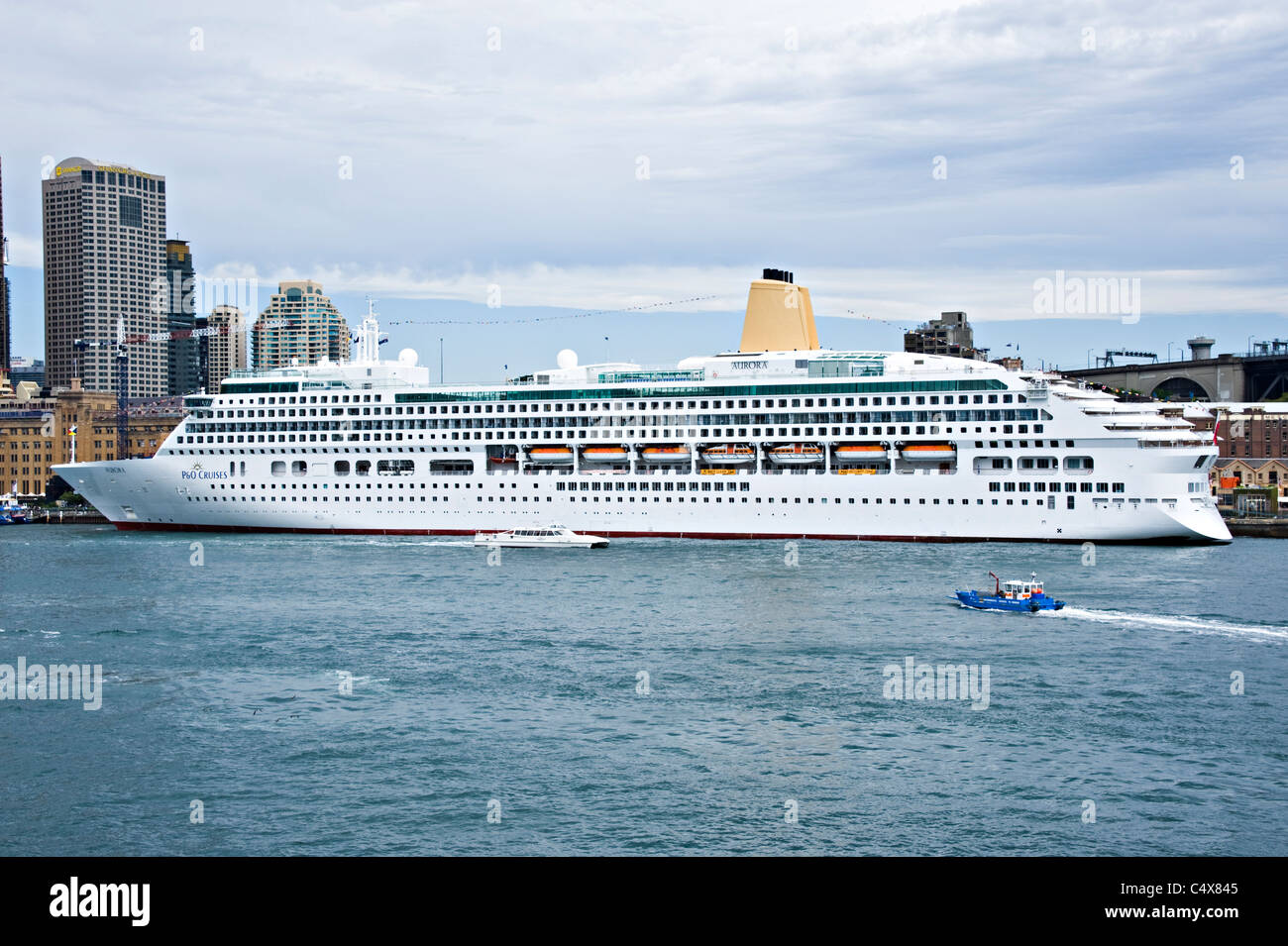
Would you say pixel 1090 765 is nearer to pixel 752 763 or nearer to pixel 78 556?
pixel 752 763

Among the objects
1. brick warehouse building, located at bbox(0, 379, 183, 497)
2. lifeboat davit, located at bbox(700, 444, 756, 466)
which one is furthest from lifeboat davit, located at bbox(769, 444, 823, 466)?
brick warehouse building, located at bbox(0, 379, 183, 497)

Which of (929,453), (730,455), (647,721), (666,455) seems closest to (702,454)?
(730,455)

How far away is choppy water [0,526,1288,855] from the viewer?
64.0 ft

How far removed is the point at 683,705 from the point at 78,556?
47.7 metres

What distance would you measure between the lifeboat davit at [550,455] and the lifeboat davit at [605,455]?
1.05 meters

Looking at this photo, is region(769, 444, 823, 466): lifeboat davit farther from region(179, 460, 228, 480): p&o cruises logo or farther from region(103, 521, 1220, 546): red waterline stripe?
region(179, 460, 228, 480): p&o cruises logo

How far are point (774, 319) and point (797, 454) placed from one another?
40.0ft

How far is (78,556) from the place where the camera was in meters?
63.7

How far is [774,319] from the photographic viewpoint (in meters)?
77.5

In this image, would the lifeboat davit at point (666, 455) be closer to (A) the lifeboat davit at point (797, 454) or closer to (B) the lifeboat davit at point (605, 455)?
(B) the lifeboat davit at point (605, 455)

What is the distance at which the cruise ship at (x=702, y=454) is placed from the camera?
63625mm

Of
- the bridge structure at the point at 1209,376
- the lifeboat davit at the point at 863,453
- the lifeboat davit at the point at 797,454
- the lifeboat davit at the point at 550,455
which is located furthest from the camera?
the bridge structure at the point at 1209,376

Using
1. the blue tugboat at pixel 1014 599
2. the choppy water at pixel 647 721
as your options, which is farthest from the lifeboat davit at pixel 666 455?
the blue tugboat at pixel 1014 599
